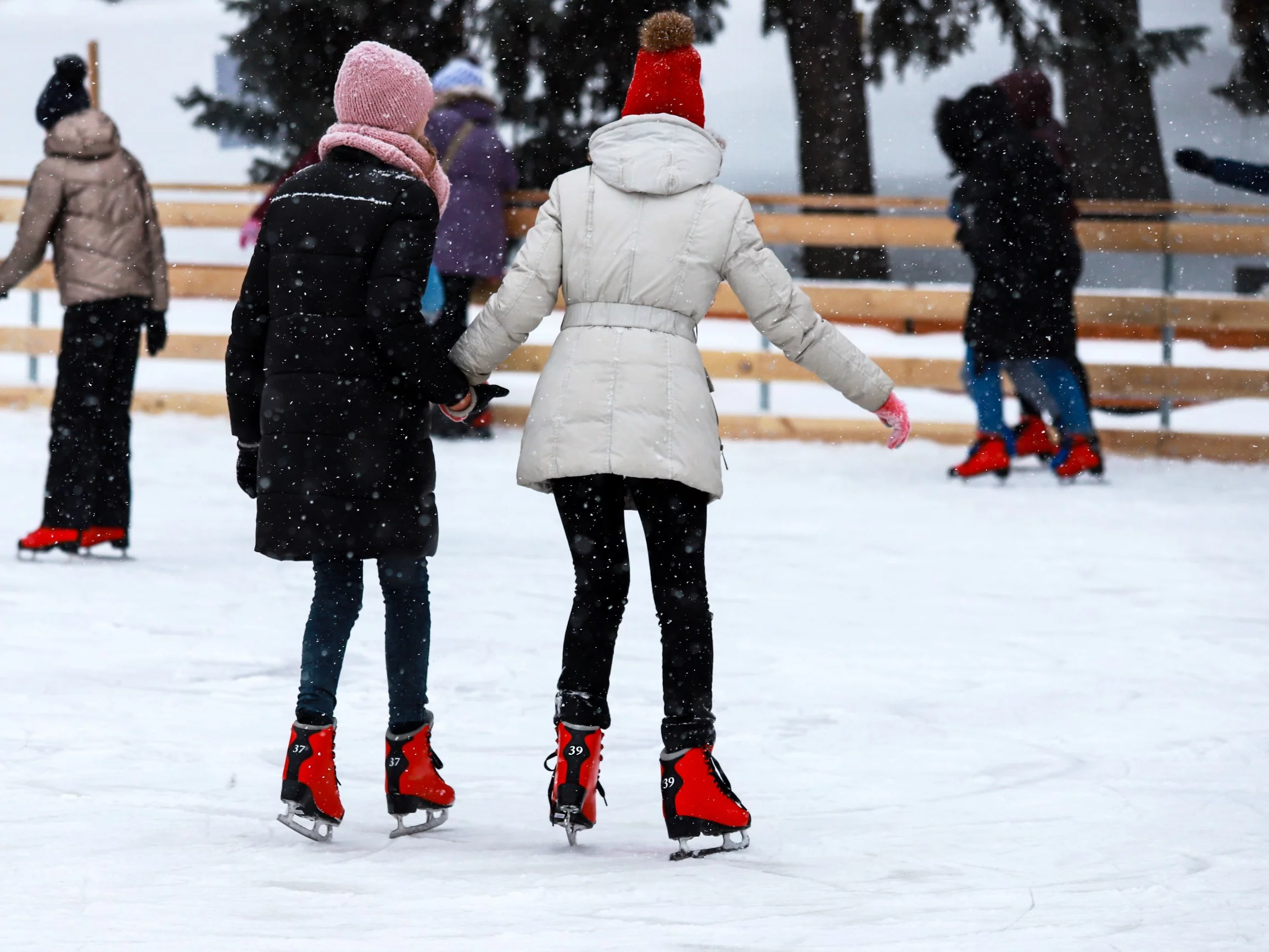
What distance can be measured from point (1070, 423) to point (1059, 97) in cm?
572

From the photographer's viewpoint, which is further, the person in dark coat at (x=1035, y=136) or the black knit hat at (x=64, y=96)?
the person in dark coat at (x=1035, y=136)

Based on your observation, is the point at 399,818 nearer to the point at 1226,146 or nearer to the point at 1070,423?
the point at 1070,423

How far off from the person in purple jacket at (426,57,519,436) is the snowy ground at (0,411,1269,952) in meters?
2.55

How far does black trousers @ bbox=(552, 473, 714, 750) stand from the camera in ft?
10.2

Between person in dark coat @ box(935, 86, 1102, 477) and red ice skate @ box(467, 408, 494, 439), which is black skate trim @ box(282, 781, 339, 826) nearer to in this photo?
person in dark coat @ box(935, 86, 1102, 477)

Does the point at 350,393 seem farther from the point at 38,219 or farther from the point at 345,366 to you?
the point at 38,219

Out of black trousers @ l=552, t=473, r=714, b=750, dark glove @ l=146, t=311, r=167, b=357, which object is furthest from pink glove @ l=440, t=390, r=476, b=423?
dark glove @ l=146, t=311, r=167, b=357

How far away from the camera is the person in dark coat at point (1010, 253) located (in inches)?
314

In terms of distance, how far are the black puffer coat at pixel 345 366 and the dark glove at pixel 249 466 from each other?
0.09 metres

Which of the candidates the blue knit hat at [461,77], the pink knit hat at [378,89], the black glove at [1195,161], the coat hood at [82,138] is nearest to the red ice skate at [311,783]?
the pink knit hat at [378,89]

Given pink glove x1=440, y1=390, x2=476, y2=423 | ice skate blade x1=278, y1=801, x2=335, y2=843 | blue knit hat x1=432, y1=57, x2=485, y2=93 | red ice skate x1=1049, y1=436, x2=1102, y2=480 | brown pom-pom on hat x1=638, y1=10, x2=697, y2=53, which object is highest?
blue knit hat x1=432, y1=57, x2=485, y2=93

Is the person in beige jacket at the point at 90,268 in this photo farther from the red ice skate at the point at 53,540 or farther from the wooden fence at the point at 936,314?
the wooden fence at the point at 936,314

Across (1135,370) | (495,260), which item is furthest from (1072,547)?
(495,260)

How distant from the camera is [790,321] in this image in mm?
3115
